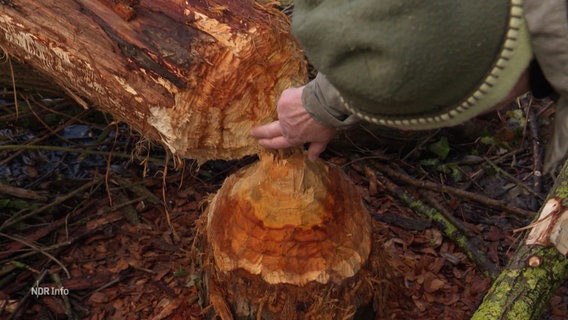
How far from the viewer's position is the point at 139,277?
2596 millimetres

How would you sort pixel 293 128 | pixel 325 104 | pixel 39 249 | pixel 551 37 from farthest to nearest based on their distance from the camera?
pixel 39 249, pixel 293 128, pixel 325 104, pixel 551 37

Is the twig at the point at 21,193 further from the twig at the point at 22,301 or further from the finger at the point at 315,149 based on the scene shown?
the finger at the point at 315,149

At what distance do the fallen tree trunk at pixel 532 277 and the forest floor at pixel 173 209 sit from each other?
53 centimetres

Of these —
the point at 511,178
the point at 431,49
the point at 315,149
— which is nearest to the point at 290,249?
the point at 315,149

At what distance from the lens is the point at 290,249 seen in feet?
6.23

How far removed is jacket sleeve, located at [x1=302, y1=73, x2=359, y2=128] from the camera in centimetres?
137

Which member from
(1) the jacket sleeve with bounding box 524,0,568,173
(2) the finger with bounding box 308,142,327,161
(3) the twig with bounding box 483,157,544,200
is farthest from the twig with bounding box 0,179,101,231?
(1) the jacket sleeve with bounding box 524,0,568,173

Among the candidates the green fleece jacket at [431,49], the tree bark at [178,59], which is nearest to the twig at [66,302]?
the tree bark at [178,59]

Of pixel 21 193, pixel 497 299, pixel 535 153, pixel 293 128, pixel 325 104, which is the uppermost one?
pixel 325 104

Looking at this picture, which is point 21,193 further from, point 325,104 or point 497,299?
point 497,299

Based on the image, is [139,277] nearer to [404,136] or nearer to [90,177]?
[90,177]

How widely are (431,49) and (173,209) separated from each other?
2141 millimetres

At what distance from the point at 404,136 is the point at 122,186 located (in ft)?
5.00

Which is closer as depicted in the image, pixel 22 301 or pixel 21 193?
pixel 22 301
